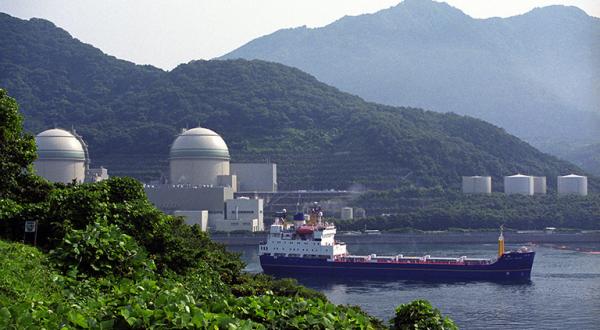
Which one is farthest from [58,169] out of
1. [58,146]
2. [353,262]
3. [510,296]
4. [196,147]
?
[510,296]

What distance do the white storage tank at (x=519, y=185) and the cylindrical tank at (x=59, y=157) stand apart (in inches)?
1798

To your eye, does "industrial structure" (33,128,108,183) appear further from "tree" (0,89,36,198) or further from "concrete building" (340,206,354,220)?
"tree" (0,89,36,198)

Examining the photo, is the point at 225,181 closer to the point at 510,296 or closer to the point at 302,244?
the point at 302,244

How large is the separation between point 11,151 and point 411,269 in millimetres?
42478

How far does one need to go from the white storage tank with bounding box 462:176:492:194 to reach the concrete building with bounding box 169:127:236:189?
2833 cm

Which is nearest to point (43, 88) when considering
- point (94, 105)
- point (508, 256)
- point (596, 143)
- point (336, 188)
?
point (94, 105)

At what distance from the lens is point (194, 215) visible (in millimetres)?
84188

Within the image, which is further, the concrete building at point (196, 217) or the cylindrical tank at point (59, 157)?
the cylindrical tank at point (59, 157)

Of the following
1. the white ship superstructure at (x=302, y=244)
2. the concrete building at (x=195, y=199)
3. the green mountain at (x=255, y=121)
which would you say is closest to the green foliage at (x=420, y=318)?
the white ship superstructure at (x=302, y=244)

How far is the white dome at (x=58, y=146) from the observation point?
91188 millimetres

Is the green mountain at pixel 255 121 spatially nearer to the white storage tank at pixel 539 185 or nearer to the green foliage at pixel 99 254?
the white storage tank at pixel 539 185

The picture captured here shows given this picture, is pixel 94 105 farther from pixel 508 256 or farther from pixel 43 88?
pixel 508 256

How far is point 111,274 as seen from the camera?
40.4ft

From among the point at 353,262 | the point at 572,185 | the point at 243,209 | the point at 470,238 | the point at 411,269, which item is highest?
the point at 572,185
